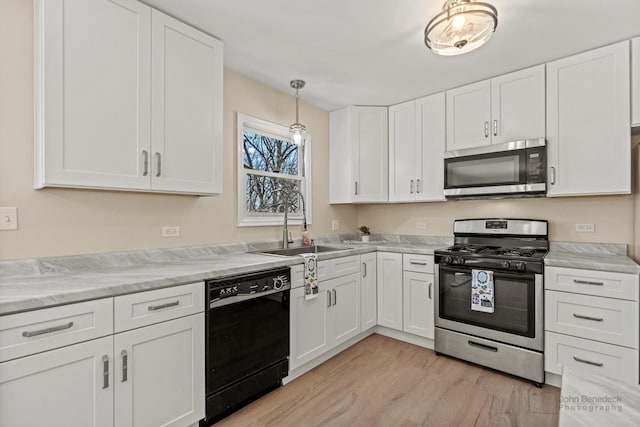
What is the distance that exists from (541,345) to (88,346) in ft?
9.27

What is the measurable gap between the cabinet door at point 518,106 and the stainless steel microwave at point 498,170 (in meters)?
0.10

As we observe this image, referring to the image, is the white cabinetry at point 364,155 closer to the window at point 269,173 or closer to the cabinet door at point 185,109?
the window at point 269,173

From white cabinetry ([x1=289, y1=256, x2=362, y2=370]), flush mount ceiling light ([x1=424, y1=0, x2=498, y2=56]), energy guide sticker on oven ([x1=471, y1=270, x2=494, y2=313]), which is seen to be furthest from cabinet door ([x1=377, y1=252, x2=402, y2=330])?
flush mount ceiling light ([x1=424, y1=0, x2=498, y2=56])

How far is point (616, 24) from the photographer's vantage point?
2.08 metres

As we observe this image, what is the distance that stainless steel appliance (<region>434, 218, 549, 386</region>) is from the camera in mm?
2367

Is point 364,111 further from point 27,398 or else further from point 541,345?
point 27,398

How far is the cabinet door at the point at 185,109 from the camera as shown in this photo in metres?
1.95

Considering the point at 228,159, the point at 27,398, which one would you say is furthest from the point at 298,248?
the point at 27,398

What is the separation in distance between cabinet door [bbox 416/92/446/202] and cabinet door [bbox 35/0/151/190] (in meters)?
2.54

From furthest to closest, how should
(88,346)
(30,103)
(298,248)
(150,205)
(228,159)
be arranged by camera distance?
(298,248)
(228,159)
(150,205)
(30,103)
(88,346)

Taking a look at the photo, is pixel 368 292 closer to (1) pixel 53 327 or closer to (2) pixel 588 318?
(2) pixel 588 318

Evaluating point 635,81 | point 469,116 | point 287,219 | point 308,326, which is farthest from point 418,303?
point 635,81

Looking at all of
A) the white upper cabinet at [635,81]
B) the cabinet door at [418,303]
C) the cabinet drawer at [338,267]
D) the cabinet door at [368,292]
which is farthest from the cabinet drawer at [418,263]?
the white upper cabinet at [635,81]

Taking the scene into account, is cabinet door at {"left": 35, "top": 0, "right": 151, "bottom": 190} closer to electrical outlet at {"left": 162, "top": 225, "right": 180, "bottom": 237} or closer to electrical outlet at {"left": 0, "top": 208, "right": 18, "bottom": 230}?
electrical outlet at {"left": 0, "top": 208, "right": 18, "bottom": 230}
